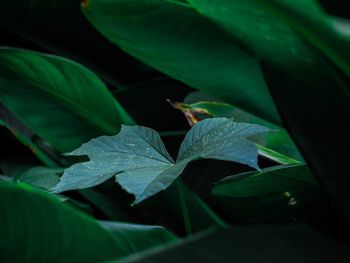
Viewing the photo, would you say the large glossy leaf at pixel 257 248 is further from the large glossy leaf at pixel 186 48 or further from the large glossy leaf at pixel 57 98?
the large glossy leaf at pixel 57 98

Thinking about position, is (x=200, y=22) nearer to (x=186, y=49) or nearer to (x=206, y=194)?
(x=186, y=49)

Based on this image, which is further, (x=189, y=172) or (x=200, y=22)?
(x=189, y=172)

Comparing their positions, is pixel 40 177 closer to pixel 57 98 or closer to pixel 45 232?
pixel 57 98

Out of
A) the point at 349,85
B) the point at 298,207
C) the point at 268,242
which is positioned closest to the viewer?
the point at 268,242

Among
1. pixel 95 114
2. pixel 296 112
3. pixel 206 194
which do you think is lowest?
pixel 206 194

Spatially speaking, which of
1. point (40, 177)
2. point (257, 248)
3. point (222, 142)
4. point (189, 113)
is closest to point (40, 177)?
point (40, 177)

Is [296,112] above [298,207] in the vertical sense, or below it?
above

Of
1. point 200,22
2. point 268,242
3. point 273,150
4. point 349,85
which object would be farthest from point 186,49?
point 268,242
